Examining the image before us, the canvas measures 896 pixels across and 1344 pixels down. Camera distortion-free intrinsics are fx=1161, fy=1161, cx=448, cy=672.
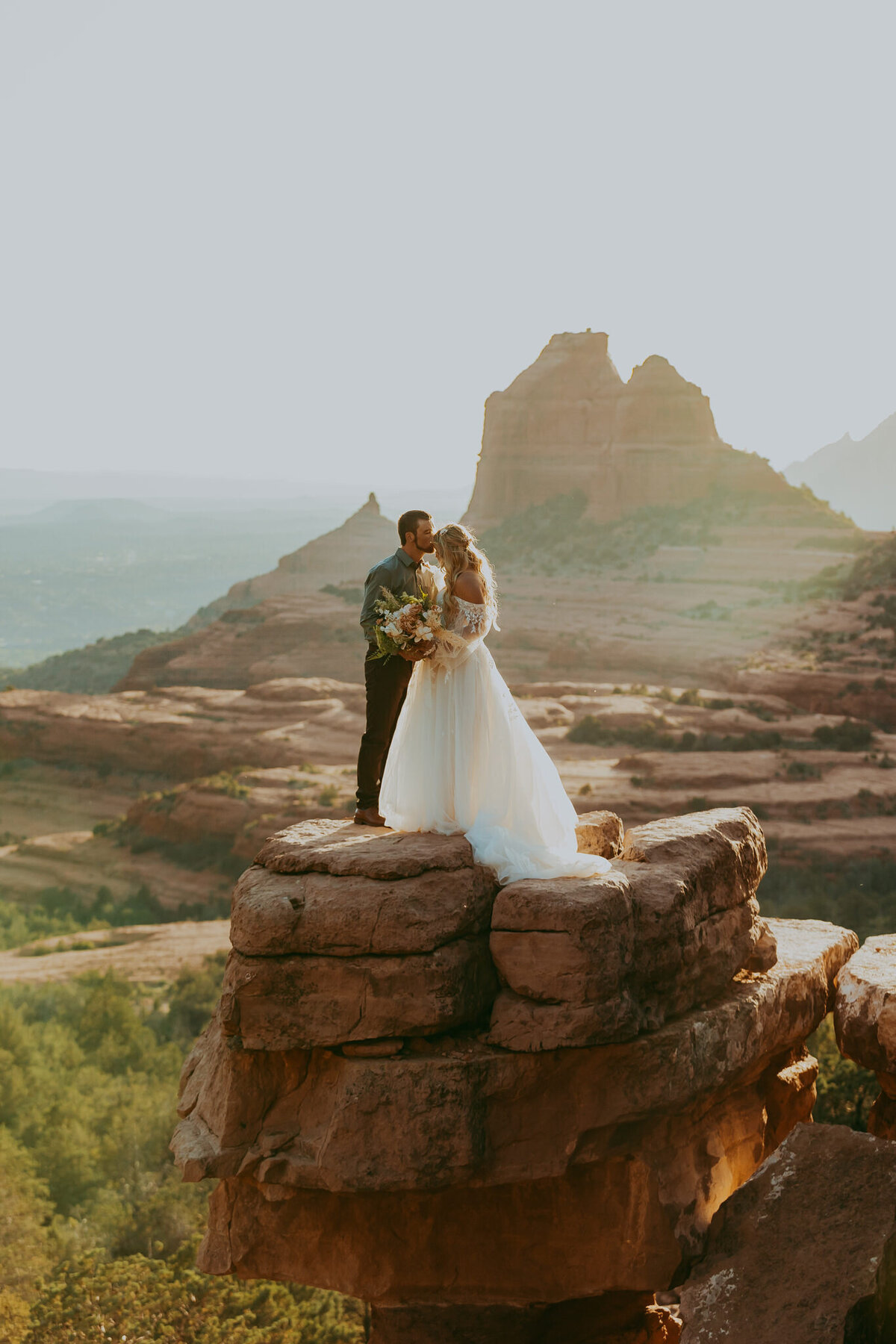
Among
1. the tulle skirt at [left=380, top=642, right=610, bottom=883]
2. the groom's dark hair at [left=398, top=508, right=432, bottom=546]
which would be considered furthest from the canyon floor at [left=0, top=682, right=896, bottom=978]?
the groom's dark hair at [left=398, top=508, right=432, bottom=546]

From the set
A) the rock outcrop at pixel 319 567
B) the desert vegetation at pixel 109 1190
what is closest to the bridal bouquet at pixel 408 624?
the desert vegetation at pixel 109 1190

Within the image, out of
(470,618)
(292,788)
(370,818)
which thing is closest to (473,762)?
(470,618)

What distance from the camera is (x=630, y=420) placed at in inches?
3580

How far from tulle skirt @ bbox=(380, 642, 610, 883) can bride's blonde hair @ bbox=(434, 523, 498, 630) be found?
367mm

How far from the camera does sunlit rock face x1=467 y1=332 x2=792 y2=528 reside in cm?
8850

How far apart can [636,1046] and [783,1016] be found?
1945mm

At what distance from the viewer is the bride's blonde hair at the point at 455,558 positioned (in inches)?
309

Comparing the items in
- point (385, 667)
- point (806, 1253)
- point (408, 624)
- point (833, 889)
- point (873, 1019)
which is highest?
point (408, 624)

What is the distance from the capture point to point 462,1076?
6.75 meters

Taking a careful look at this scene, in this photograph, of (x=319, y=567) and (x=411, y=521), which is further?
(x=319, y=567)

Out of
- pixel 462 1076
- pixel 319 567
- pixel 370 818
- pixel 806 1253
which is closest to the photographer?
pixel 462 1076

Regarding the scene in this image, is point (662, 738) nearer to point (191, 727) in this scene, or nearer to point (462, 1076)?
point (191, 727)

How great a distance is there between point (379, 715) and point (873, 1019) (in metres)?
4.19

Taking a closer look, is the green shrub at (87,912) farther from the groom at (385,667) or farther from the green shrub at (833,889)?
the groom at (385,667)
